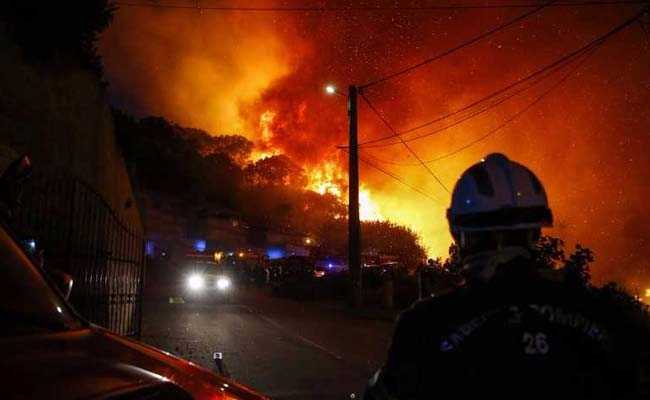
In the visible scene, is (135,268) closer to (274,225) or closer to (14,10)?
(14,10)

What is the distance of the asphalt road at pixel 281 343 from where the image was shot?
29.4 feet

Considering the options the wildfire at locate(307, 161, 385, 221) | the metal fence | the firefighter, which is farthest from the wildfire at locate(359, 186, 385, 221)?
the firefighter

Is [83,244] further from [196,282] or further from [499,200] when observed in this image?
[196,282]

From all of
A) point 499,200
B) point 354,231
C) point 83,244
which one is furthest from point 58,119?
point 354,231

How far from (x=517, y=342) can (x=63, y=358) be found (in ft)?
4.28

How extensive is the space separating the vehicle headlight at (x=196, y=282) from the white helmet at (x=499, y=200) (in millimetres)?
26361

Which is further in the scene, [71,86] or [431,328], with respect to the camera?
[71,86]

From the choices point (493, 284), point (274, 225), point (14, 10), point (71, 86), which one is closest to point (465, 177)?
point (493, 284)

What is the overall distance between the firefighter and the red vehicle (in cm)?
69

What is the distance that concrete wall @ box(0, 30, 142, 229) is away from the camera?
7.98 m

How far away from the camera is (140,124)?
78312 mm

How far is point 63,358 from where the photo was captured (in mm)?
1816

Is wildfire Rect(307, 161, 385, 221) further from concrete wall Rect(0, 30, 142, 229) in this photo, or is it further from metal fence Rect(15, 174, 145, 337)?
metal fence Rect(15, 174, 145, 337)

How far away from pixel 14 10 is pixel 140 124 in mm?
72457
